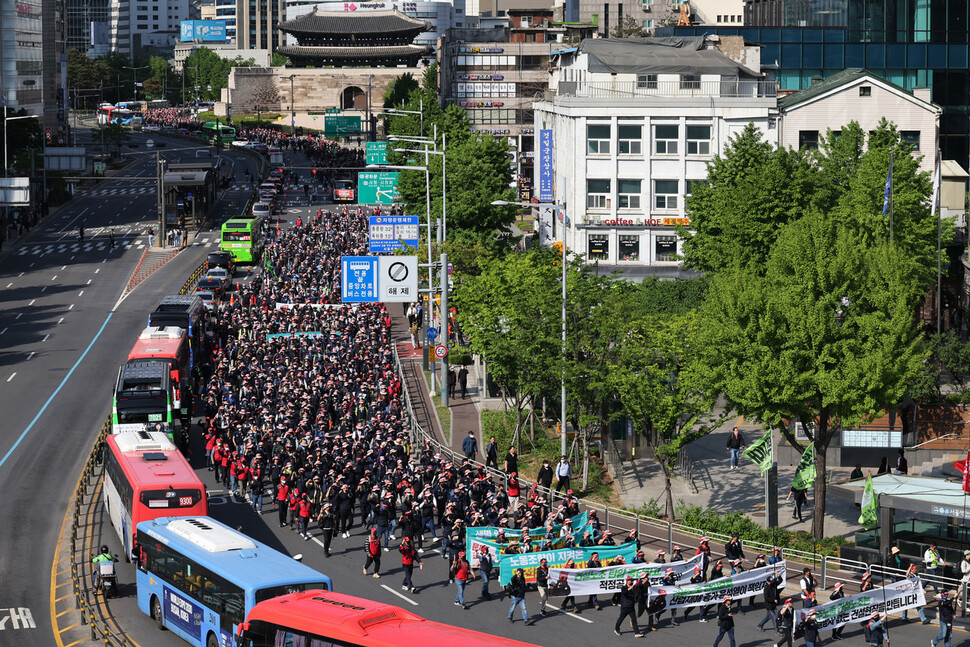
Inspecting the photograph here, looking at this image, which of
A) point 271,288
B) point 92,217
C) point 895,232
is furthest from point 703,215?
point 92,217

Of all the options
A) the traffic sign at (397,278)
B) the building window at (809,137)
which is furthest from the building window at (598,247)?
the traffic sign at (397,278)

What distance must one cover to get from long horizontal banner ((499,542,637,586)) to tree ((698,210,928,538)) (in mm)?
7179

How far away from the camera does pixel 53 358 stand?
6706 cm

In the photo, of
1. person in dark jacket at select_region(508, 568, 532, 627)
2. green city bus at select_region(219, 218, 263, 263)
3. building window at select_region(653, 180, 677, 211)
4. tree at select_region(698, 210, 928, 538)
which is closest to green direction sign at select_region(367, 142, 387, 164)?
green city bus at select_region(219, 218, 263, 263)

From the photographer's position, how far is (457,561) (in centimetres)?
3419

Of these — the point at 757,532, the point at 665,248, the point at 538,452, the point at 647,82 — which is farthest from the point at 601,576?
the point at 647,82

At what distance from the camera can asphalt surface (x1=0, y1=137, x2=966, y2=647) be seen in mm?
32938

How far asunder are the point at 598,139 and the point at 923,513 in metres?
41.9

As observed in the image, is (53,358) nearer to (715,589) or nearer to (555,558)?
(555,558)

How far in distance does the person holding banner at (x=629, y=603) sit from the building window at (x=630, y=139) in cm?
4588

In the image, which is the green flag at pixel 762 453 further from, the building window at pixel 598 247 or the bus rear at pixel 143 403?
the building window at pixel 598 247

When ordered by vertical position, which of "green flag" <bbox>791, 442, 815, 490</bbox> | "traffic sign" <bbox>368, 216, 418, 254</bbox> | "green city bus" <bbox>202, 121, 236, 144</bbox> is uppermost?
"green city bus" <bbox>202, 121, 236, 144</bbox>

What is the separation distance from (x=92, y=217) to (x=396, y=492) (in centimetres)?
8697

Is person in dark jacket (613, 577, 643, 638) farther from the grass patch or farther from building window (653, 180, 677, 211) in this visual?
building window (653, 180, 677, 211)
